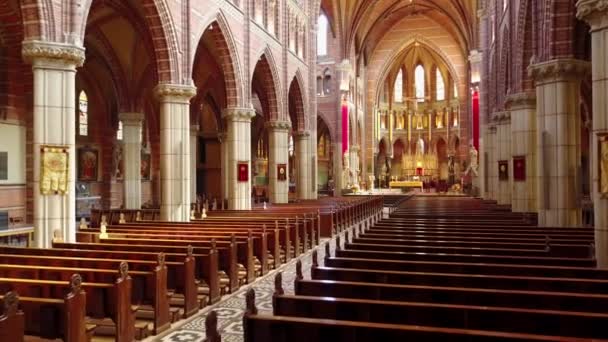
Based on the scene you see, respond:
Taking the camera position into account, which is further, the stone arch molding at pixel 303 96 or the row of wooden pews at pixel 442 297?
the stone arch molding at pixel 303 96

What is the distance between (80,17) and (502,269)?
397 inches

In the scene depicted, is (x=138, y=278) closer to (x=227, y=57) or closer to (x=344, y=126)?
(x=227, y=57)

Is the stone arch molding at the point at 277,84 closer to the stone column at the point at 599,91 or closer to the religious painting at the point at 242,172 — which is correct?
the religious painting at the point at 242,172

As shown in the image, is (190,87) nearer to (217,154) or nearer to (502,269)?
(502,269)

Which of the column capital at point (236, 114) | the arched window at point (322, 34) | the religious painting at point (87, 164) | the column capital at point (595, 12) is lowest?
the religious painting at point (87, 164)

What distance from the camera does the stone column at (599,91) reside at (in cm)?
718

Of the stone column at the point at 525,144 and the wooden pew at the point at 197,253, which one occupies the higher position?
the stone column at the point at 525,144

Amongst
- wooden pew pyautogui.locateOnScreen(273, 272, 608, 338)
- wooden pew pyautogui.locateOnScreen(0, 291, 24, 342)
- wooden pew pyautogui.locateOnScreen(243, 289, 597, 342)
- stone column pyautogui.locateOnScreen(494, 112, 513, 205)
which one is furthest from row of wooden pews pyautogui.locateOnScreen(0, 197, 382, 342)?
stone column pyautogui.locateOnScreen(494, 112, 513, 205)

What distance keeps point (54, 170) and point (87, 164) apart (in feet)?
48.4

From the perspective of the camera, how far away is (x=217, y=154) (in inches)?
1423

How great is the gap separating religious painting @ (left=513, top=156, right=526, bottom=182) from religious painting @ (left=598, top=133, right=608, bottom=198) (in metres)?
9.13

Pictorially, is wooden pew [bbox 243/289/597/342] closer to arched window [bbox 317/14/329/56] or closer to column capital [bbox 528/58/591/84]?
column capital [bbox 528/58/591/84]

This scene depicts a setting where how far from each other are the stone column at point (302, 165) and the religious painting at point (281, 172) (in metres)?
3.63

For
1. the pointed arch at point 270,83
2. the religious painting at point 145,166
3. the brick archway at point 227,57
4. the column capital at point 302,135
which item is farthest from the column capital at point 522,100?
the religious painting at point 145,166
